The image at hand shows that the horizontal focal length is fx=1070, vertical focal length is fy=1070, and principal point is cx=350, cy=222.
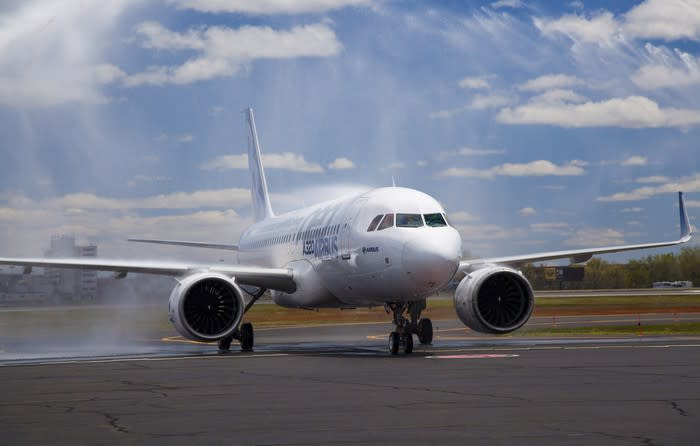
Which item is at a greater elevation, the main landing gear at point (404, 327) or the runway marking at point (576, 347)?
the main landing gear at point (404, 327)

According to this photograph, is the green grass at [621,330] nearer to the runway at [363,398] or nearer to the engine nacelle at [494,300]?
the engine nacelle at [494,300]

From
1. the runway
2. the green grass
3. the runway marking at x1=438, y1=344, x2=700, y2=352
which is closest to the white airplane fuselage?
the runway

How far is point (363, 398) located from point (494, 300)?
1412 cm

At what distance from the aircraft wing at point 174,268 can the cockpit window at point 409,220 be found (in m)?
6.38

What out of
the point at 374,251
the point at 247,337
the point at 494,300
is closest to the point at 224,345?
the point at 247,337

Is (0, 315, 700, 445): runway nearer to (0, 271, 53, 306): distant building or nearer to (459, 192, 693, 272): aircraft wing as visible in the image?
(459, 192, 693, 272): aircraft wing

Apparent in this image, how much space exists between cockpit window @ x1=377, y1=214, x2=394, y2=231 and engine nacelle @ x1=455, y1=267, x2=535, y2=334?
10.3ft

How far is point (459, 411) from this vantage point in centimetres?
1300

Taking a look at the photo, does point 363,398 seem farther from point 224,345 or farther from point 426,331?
point 224,345

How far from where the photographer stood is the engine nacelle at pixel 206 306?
28047 millimetres

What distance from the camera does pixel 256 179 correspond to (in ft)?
163

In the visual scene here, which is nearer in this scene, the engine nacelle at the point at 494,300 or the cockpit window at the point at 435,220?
the cockpit window at the point at 435,220

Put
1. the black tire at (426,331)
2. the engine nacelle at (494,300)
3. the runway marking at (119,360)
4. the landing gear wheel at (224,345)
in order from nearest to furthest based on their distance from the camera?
1. the runway marking at (119,360)
2. the engine nacelle at (494,300)
3. the black tire at (426,331)
4. the landing gear wheel at (224,345)

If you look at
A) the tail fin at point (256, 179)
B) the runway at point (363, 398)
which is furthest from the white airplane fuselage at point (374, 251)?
the tail fin at point (256, 179)
